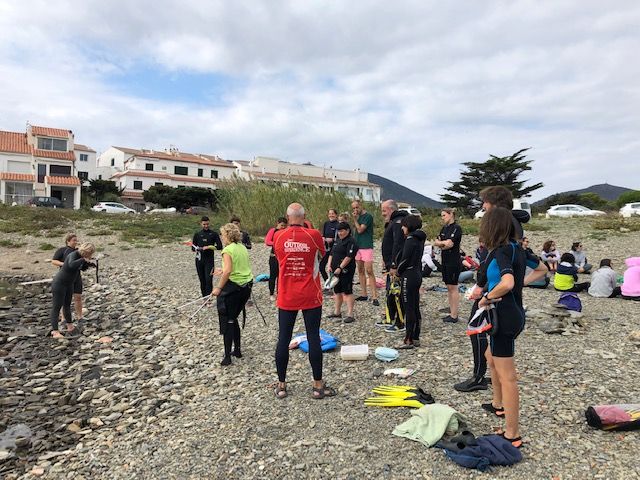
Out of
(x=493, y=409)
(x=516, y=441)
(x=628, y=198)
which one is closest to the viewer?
(x=516, y=441)

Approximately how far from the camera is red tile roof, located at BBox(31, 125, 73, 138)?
49.7 meters

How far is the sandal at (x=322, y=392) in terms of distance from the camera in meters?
4.69

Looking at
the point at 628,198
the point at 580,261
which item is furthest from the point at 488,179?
the point at 580,261

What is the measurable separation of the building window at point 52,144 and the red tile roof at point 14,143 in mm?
1469

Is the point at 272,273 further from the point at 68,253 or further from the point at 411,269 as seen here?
the point at 411,269

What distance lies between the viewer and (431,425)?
151 inches

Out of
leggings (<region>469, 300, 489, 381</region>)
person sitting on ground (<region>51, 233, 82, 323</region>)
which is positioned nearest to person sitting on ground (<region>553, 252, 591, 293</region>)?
leggings (<region>469, 300, 489, 381</region>)

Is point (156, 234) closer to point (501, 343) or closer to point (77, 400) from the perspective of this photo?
point (77, 400)

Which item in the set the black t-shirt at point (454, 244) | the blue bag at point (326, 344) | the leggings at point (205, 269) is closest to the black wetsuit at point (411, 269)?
the black t-shirt at point (454, 244)

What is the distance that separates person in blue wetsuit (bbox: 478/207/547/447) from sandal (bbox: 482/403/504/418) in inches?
18.7

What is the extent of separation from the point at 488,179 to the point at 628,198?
14.4 m

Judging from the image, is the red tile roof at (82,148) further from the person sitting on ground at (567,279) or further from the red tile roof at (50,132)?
the person sitting on ground at (567,279)

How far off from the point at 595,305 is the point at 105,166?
71641mm

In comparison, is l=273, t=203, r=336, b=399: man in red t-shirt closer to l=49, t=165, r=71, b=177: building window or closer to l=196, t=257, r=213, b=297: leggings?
Answer: l=196, t=257, r=213, b=297: leggings
